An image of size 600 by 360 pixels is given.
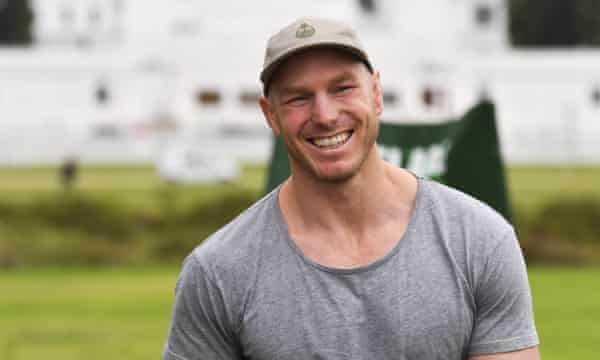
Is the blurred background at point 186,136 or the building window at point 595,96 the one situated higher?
the blurred background at point 186,136

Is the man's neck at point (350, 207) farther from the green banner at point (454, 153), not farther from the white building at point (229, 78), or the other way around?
the white building at point (229, 78)

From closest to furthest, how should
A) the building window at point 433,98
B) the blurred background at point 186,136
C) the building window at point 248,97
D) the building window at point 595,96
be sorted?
1. the blurred background at point 186,136
2. the building window at point 248,97
3. the building window at point 433,98
4. the building window at point 595,96

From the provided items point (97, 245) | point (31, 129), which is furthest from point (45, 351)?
point (31, 129)

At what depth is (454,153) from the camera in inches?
235

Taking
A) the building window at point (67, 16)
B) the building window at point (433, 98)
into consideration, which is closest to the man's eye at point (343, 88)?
the building window at point (433, 98)

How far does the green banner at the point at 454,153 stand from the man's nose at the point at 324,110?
2627 mm

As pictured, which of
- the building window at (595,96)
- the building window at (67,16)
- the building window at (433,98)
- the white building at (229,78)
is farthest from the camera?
the building window at (67,16)

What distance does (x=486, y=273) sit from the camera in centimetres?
303

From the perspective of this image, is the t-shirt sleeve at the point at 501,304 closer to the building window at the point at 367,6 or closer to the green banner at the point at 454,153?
the green banner at the point at 454,153

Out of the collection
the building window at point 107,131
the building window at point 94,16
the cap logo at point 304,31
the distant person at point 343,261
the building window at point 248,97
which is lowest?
the building window at point 107,131

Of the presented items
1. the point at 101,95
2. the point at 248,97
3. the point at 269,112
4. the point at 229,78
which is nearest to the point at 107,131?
the point at 101,95

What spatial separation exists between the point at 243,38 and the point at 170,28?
464 centimetres

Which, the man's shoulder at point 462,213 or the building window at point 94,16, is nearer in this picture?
the man's shoulder at point 462,213

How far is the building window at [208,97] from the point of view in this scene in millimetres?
54969
